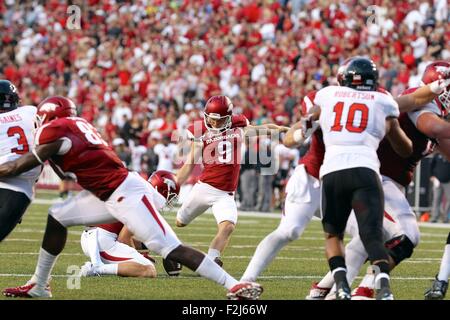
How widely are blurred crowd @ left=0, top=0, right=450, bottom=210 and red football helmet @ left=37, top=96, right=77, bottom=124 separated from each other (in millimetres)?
12184

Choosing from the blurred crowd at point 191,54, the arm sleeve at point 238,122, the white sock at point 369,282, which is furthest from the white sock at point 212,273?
the blurred crowd at point 191,54

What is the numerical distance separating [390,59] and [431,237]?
6.49 meters

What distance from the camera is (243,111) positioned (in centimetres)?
2119

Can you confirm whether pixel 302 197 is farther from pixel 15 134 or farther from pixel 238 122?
pixel 238 122

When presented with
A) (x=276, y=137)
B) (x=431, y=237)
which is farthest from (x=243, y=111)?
(x=431, y=237)

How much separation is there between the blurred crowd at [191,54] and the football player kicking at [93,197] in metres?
12.2

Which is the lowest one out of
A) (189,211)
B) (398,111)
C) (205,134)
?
(189,211)

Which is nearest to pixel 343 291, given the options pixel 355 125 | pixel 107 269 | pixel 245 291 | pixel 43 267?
pixel 245 291

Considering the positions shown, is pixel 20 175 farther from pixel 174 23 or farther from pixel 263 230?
pixel 174 23

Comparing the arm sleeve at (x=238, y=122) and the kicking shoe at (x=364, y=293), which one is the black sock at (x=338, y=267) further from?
the arm sleeve at (x=238, y=122)

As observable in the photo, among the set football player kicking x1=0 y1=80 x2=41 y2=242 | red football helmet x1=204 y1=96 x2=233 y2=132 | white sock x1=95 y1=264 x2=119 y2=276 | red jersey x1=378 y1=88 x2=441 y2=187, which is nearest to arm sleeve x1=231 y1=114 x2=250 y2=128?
red football helmet x1=204 y1=96 x2=233 y2=132

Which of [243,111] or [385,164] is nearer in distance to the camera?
[385,164]

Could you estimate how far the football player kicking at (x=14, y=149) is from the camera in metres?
8.00
